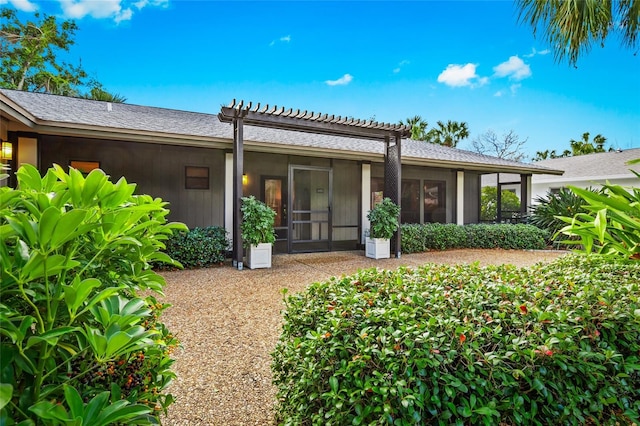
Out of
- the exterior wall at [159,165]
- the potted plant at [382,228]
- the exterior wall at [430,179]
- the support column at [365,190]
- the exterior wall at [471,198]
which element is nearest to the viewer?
the exterior wall at [159,165]

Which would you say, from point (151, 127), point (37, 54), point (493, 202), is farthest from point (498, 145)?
point (37, 54)

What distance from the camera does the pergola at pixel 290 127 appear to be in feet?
23.4

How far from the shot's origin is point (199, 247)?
7234 mm

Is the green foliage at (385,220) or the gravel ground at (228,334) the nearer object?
the gravel ground at (228,334)

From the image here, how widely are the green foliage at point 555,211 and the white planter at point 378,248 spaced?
590 centimetres

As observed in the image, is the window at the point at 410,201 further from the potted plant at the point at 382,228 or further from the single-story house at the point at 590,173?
the single-story house at the point at 590,173

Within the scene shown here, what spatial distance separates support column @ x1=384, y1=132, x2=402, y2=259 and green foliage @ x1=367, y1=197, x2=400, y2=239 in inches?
13.0

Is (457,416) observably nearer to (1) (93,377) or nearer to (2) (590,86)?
(1) (93,377)

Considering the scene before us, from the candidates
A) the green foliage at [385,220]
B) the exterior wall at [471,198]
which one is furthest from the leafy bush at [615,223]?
the exterior wall at [471,198]

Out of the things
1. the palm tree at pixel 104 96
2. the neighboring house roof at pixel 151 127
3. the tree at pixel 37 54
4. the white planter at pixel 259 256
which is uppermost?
the tree at pixel 37 54

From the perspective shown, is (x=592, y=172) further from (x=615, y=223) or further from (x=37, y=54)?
(x=37, y=54)

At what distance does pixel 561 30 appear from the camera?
4.65 m

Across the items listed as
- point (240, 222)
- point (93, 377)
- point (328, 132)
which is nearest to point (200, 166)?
point (240, 222)

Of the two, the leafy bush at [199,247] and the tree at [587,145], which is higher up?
the tree at [587,145]
